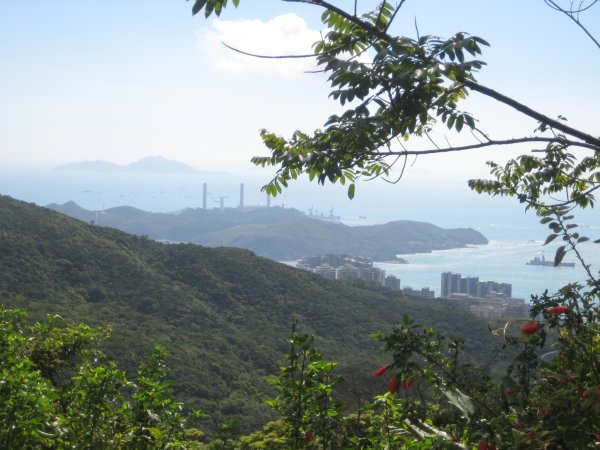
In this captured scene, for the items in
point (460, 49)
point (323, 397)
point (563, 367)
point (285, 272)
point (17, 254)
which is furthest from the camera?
point (285, 272)

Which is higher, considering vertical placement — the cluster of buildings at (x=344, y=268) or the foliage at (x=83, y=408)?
the foliage at (x=83, y=408)

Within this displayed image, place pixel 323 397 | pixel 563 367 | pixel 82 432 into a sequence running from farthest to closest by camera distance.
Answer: pixel 82 432
pixel 323 397
pixel 563 367

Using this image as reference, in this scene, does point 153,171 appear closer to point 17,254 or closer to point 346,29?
point 17,254

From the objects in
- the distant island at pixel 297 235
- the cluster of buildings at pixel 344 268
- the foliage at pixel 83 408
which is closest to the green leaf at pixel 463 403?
the foliage at pixel 83 408

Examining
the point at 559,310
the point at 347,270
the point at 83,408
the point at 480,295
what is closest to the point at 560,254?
the point at 559,310

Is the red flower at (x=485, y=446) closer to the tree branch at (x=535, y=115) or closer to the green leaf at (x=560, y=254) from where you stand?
the green leaf at (x=560, y=254)

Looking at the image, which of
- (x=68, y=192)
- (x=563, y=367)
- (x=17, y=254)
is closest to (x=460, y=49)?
(x=563, y=367)

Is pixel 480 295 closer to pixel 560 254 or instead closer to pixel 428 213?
pixel 560 254
